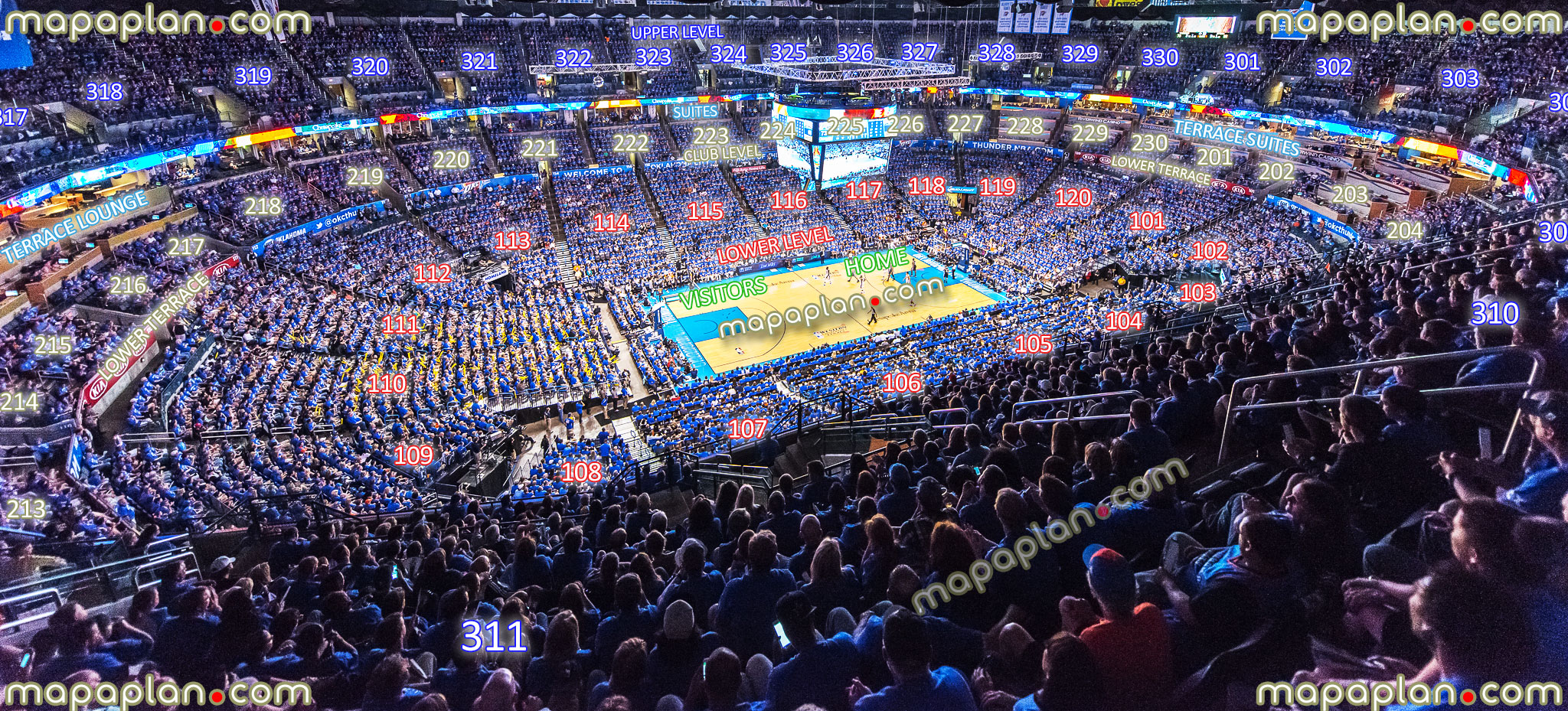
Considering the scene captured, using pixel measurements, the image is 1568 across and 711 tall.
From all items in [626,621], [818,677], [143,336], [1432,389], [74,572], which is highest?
[1432,389]

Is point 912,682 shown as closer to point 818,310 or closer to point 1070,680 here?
point 1070,680

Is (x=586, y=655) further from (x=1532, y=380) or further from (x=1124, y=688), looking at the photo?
(x=1532, y=380)

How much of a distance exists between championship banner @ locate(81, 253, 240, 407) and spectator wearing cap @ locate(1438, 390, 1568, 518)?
23.6 metres

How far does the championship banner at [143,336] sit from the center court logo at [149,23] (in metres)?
10.8

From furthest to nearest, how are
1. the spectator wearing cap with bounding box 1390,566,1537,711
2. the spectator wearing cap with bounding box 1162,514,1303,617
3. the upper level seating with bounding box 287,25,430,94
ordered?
the upper level seating with bounding box 287,25,430,94
the spectator wearing cap with bounding box 1162,514,1303,617
the spectator wearing cap with bounding box 1390,566,1537,711

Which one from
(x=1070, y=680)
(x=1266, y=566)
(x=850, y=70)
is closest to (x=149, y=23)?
(x=850, y=70)

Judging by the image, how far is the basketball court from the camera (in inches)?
1228

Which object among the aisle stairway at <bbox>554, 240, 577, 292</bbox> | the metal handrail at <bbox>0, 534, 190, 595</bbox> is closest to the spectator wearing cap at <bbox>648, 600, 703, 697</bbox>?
the metal handrail at <bbox>0, 534, 190, 595</bbox>

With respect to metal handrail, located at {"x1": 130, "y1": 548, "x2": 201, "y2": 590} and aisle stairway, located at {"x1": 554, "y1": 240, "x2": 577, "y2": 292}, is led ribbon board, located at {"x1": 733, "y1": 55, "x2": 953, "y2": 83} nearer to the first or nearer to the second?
aisle stairway, located at {"x1": 554, "y1": 240, "x2": 577, "y2": 292}

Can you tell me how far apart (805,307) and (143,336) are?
949 inches

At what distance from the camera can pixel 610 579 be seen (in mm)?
6723

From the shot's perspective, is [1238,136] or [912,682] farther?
[1238,136]

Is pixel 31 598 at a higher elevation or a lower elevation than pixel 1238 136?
lower

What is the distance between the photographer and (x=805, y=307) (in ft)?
116
